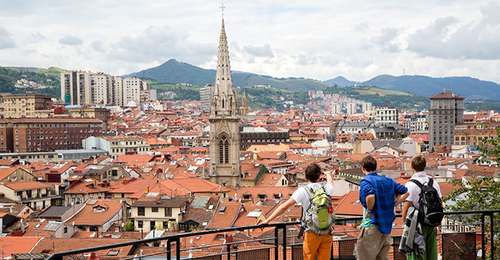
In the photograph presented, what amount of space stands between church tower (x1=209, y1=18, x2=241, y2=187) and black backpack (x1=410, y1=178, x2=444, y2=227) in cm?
5245

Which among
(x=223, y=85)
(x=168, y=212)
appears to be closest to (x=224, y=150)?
(x=223, y=85)

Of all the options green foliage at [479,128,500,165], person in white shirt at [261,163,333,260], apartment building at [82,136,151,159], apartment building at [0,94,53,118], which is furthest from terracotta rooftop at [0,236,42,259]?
apartment building at [0,94,53,118]

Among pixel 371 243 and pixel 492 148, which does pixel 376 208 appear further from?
pixel 492 148

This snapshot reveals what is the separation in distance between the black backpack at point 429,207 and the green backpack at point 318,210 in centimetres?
91

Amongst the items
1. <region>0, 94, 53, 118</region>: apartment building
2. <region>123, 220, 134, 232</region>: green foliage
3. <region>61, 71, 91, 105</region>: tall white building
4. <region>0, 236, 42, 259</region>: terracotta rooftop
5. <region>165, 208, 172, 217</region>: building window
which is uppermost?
<region>61, 71, 91, 105</region>: tall white building

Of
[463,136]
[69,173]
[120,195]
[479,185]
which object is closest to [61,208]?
[120,195]

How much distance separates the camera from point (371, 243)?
707 cm

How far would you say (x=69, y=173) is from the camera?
60.0m

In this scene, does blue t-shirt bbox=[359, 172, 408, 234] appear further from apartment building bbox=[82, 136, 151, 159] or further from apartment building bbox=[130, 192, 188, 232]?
apartment building bbox=[82, 136, 151, 159]

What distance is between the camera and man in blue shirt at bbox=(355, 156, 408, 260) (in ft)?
22.4

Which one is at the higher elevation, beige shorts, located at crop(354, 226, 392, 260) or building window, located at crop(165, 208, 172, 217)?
beige shorts, located at crop(354, 226, 392, 260)

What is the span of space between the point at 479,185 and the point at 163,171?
49.3 metres

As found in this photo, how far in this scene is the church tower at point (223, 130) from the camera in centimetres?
5959

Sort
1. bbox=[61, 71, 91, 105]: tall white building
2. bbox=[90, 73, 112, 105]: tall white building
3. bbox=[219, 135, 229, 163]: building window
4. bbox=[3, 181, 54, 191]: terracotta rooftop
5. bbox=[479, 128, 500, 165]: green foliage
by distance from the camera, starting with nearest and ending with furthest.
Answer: bbox=[479, 128, 500, 165]: green foliage
bbox=[3, 181, 54, 191]: terracotta rooftop
bbox=[219, 135, 229, 163]: building window
bbox=[61, 71, 91, 105]: tall white building
bbox=[90, 73, 112, 105]: tall white building
